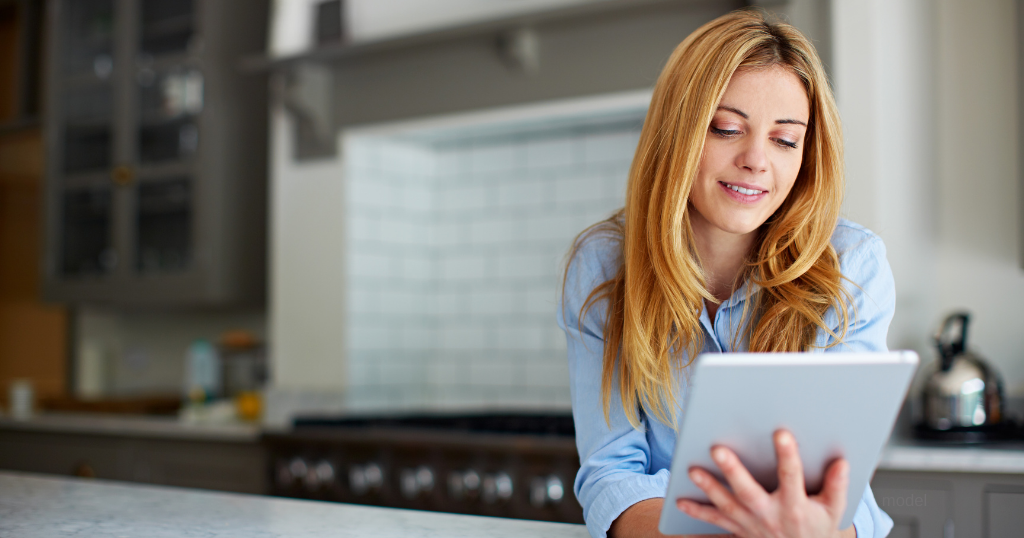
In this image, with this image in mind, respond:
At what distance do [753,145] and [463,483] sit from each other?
70.0 inches

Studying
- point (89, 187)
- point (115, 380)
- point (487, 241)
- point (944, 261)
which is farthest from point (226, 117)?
point (944, 261)

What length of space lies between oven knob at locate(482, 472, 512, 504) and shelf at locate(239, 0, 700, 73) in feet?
4.86

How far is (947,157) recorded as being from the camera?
2664 millimetres

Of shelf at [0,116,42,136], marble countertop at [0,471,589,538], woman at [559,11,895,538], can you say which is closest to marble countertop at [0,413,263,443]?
shelf at [0,116,42,136]

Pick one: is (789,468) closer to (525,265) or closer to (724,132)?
(724,132)

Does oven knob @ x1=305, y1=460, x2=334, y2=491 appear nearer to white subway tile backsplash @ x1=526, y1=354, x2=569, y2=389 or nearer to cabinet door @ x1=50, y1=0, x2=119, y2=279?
white subway tile backsplash @ x1=526, y1=354, x2=569, y2=389

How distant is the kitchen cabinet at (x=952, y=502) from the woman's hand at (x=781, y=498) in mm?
1429

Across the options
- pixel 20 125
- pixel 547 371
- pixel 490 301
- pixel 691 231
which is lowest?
pixel 547 371

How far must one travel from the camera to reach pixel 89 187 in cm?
391

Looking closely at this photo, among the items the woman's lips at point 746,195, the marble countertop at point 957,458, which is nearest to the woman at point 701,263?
the woman's lips at point 746,195

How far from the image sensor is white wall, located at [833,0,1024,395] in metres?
2.49

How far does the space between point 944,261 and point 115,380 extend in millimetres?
3993

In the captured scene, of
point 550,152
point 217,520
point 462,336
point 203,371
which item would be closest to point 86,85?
point 203,371

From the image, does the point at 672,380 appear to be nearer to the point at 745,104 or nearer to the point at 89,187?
the point at 745,104
